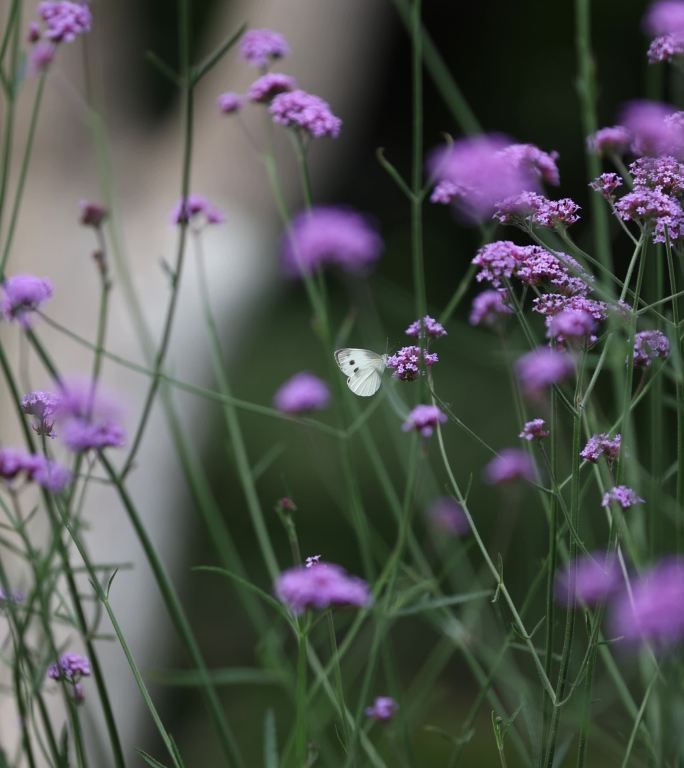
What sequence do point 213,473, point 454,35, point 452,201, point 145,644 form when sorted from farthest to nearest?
1. point 454,35
2. point 213,473
3. point 145,644
4. point 452,201

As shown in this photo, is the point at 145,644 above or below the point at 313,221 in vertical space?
below

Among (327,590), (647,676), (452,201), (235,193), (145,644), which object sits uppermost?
(235,193)

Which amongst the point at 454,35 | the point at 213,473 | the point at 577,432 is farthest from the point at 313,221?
the point at 454,35

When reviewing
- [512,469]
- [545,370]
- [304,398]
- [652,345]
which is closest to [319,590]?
[545,370]

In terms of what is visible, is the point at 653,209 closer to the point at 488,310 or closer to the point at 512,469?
the point at 488,310

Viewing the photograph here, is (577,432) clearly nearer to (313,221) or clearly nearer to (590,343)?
(590,343)

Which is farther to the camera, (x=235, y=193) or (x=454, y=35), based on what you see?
(x=454, y=35)

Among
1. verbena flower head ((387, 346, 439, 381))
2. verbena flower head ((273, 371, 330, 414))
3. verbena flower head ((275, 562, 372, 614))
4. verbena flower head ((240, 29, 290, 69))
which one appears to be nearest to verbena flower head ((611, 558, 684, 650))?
verbena flower head ((275, 562, 372, 614))

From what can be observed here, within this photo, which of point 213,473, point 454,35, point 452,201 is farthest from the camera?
point 454,35
